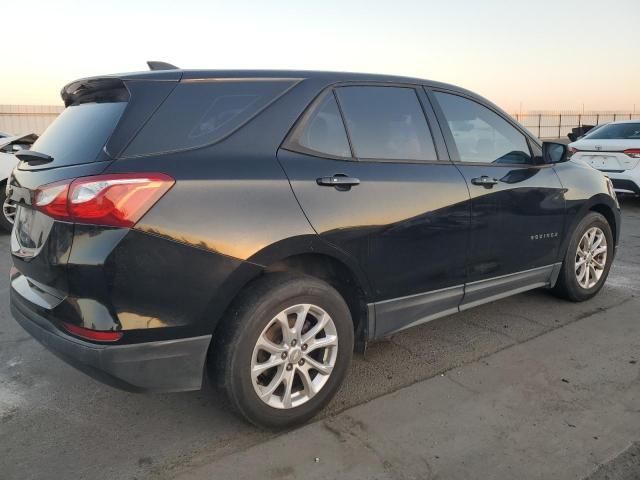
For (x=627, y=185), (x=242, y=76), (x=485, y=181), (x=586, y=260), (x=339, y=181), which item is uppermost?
(x=242, y=76)

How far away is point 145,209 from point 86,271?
1.12 feet

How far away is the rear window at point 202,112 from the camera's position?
7.70 feet

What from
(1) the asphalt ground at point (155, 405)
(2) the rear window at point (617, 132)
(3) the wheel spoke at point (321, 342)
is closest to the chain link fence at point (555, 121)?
(2) the rear window at point (617, 132)

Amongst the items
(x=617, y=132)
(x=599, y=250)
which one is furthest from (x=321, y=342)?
(x=617, y=132)

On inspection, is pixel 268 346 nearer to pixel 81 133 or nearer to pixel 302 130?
pixel 302 130

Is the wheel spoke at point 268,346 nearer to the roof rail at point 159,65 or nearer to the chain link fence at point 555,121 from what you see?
the roof rail at point 159,65

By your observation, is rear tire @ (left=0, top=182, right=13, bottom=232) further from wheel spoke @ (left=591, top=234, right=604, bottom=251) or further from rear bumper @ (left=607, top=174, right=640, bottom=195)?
rear bumper @ (left=607, top=174, right=640, bottom=195)

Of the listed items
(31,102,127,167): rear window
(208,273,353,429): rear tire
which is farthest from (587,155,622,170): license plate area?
(31,102,127,167): rear window

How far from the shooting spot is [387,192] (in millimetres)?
2924

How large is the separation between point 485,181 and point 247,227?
178 centimetres

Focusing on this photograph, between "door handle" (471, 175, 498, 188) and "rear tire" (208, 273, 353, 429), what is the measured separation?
1277mm

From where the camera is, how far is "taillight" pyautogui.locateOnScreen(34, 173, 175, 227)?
7.10 feet

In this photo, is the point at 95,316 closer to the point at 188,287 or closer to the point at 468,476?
the point at 188,287

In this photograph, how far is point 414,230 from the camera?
3.05 m
